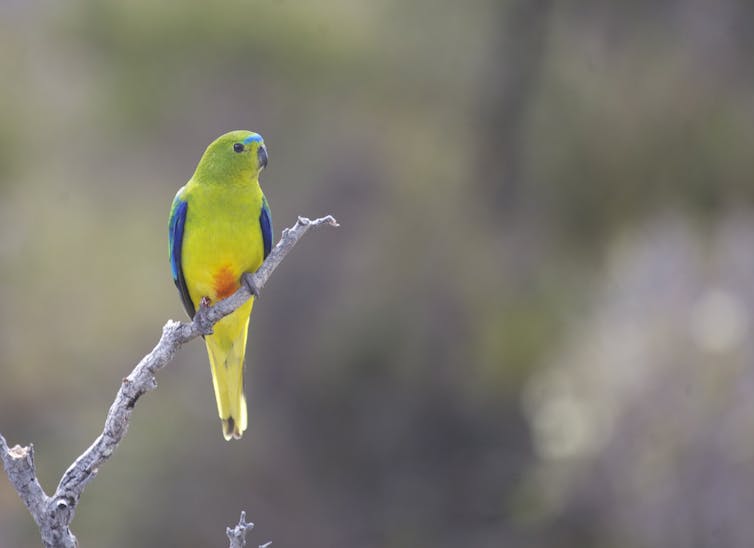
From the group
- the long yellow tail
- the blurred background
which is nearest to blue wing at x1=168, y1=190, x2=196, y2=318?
the long yellow tail

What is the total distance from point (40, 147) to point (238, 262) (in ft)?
20.9

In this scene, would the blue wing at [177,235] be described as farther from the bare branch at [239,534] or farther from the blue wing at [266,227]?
the bare branch at [239,534]

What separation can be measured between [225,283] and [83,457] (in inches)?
50.1

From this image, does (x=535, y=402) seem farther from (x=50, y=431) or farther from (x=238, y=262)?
(x=238, y=262)

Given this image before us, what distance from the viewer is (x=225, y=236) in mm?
4410

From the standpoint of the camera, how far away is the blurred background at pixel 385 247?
29.5ft

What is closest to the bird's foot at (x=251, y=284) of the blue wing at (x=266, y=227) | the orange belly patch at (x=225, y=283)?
the orange belly patch at (x=225, y=283)

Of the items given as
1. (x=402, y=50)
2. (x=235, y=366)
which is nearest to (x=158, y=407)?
(x=402, y=50)

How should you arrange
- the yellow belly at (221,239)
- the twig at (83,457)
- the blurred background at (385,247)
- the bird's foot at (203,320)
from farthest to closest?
the blurred background at (385,247)
the yellow belly at (221,239)
the bird's foot at (203,320)
the twig at (83,457)

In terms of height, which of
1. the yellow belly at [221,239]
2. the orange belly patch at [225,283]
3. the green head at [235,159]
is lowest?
the orange belly patch at [225,283]

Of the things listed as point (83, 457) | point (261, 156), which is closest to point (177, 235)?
point (261, 156)

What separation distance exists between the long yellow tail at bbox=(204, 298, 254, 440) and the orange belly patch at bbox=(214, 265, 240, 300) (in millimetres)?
89

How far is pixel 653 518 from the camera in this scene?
810 cm

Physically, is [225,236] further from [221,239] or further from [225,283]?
[225,283]
